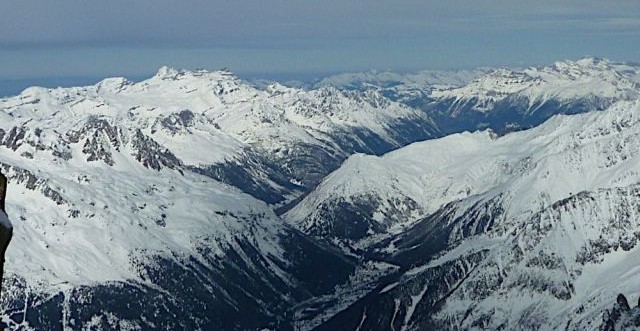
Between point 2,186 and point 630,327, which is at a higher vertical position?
point 2,186

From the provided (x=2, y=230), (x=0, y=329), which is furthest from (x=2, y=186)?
(x=0, y=329)

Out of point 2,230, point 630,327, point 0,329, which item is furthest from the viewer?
point 630,327

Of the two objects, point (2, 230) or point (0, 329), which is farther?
point (0, 329)

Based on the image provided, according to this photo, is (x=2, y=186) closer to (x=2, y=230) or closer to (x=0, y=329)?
(x=2, y=230)

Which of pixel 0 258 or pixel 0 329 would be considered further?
pixel 0 329

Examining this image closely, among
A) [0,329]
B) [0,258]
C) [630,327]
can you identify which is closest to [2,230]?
[0,258]

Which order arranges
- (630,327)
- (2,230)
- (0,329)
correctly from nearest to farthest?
1. (2,230)
2. (0,329)
3. (630,327)

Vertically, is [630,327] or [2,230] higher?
[2,230]

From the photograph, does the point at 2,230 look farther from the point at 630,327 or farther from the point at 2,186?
the point at 630,327

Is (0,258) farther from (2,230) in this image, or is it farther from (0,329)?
(0,329)

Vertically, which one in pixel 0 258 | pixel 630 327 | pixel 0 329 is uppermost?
pixel 0 258
